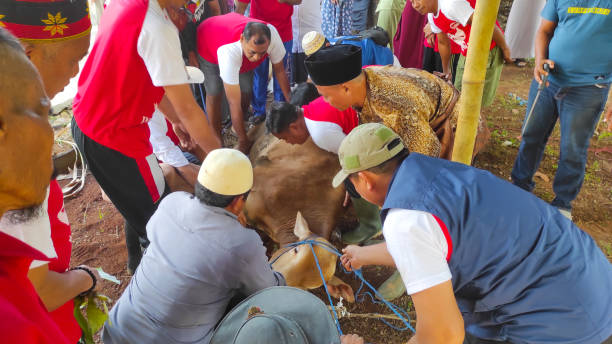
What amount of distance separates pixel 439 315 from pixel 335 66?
1.76 metres

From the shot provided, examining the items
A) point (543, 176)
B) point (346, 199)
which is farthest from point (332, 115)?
point (543, 176)

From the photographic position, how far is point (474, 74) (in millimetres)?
2111

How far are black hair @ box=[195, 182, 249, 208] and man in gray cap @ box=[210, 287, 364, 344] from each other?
463mm

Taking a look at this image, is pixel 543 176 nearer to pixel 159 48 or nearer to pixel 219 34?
pixel 219 34

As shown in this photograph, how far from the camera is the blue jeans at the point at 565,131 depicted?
10.6 feet

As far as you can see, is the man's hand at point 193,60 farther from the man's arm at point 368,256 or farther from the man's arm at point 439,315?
the man's arm at point 439,315

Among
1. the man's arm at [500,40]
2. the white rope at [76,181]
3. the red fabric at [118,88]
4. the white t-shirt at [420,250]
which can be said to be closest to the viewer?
the white t-shirt at [420,250]

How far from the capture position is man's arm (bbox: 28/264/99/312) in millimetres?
1359

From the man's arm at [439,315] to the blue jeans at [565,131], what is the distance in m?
2.70

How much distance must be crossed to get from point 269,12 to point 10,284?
15.0 ft

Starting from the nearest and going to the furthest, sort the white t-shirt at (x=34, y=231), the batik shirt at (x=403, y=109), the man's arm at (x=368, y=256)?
the white t-shirt at (x=34, y=231) < the man's arm at (x=368, y=256) < the batik shirt at (x=403, y=109)

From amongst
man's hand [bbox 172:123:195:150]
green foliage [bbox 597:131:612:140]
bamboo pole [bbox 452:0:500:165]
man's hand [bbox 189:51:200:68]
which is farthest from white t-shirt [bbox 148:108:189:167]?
green foliage [bbox 597:131:612:140]

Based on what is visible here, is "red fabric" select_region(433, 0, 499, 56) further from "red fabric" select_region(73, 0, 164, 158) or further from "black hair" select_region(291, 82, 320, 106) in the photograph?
"red fabric" select_region(73, 0, 164, 158)

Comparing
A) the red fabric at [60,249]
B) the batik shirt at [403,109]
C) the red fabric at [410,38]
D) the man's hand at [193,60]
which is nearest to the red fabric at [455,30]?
the red fabric at [410,38]
